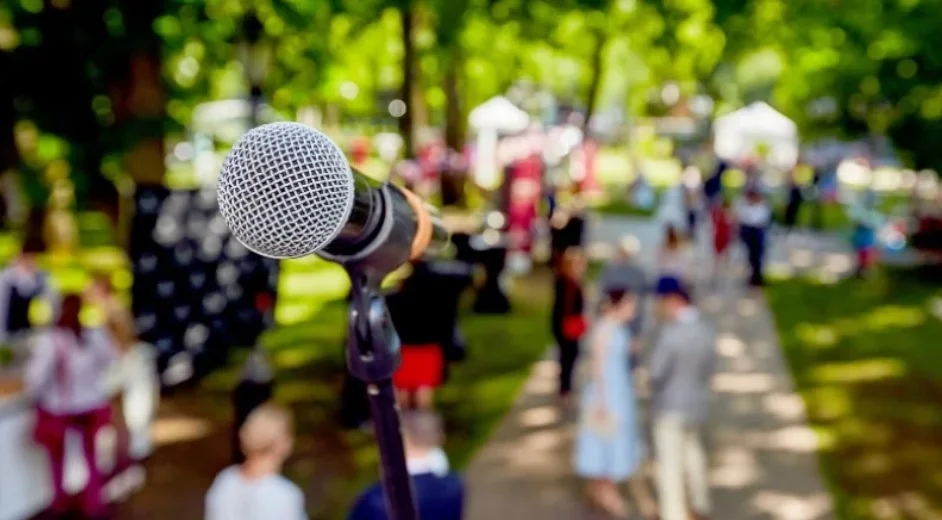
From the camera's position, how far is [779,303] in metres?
14.3

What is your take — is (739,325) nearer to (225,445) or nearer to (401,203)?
(225,445)

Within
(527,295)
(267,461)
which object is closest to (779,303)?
(527,295)

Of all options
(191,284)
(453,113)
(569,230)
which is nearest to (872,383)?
(569,230)

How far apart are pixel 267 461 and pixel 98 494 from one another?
3.28 meters

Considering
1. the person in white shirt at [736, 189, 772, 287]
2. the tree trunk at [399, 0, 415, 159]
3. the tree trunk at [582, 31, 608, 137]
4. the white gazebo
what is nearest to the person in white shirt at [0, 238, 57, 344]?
the tree trunk at [399, 0, 415, 159]

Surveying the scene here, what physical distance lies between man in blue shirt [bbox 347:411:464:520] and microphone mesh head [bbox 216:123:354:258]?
89.6 inches

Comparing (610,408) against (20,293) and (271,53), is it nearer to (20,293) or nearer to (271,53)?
(20,293)

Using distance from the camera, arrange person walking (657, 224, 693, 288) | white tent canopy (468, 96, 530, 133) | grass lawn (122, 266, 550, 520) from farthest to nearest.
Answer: white tent canopy (468, 96, 530, 133) → person walking (657, 224, 693, 288) → grass lawn (122, 266, 550, 520)

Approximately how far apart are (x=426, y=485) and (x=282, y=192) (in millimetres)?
2513

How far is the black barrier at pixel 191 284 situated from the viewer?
902 cm

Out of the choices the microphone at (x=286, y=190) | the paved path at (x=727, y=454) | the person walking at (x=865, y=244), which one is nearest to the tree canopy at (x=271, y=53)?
the person walking at (x=865, y=244)

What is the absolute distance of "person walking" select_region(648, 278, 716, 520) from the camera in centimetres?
565

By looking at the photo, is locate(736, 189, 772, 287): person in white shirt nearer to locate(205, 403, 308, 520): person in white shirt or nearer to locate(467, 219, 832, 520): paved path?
locate(467, 219, 832, 520): paved path

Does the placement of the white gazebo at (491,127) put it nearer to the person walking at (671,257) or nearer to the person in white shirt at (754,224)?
the person in white shirt at (754,224)
